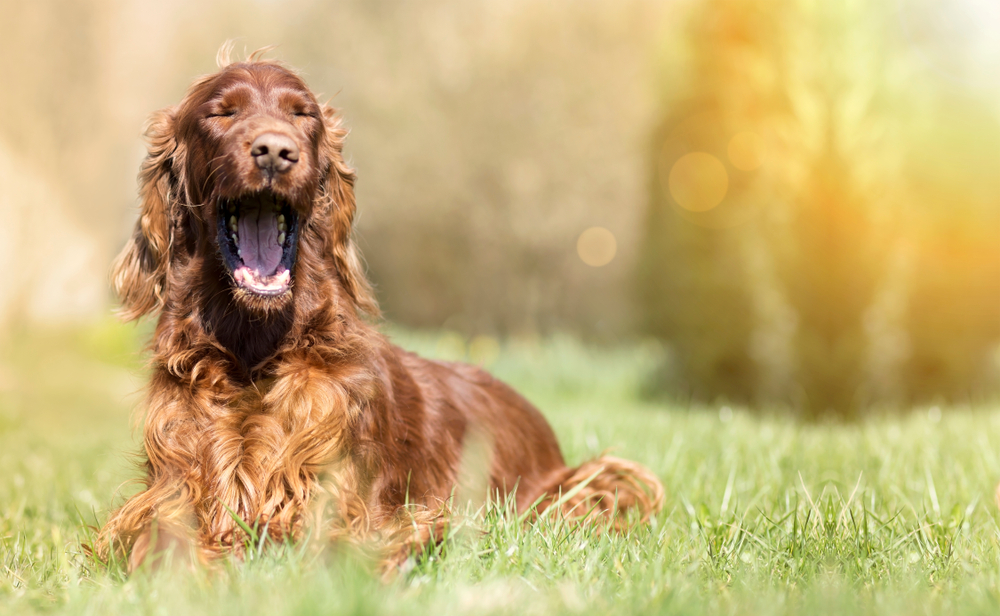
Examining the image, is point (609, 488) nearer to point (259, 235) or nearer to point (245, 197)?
point (259, 235)

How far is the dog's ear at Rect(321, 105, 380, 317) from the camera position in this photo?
9.18 ft

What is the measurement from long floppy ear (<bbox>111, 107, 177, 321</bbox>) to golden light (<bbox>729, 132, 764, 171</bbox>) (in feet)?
15.7

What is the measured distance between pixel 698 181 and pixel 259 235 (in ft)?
16.3

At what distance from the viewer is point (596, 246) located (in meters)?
12.0

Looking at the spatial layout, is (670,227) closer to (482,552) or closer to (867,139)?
(867,139)

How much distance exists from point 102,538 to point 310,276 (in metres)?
0.98

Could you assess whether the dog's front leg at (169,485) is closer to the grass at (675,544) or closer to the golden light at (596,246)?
the grass at (675,544)

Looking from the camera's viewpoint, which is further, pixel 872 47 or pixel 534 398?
pixel 534 398

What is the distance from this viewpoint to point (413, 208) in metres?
12.4

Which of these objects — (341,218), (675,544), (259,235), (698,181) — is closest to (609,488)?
(675,544)

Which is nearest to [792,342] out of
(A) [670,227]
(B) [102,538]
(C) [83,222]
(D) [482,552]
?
(A) [670,227]

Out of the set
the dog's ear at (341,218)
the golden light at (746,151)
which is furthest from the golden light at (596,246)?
the dog's ear at (341,218)

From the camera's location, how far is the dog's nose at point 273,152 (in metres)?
2.31

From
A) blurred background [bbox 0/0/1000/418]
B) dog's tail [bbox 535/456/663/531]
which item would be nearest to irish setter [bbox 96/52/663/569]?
dog's tail [bbox 535/456/663/531]
